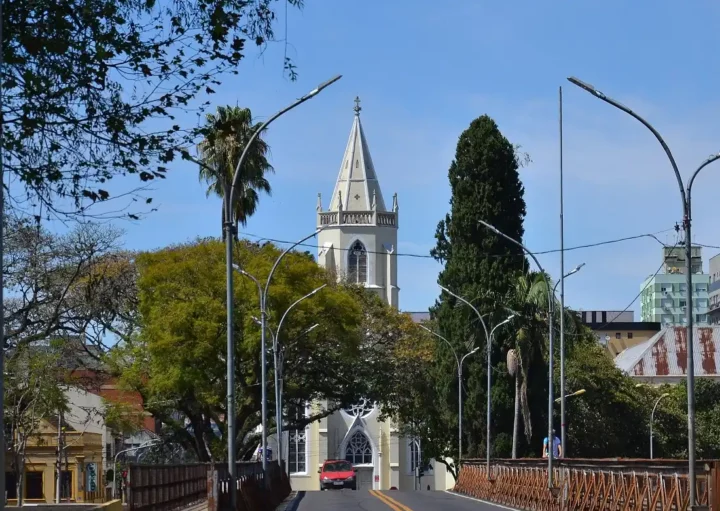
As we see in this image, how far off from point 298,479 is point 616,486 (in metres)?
92.1

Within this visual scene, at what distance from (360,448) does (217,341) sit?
61.3 m

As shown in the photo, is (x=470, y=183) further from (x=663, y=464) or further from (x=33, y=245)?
(x=663, y=464)

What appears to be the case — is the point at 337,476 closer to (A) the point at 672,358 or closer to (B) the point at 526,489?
(A) the point at 672,358

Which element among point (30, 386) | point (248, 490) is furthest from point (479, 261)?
point (248, 490)

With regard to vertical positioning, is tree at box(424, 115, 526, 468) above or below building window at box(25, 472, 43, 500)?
above

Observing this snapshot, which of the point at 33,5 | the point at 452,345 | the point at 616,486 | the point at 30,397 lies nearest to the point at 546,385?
the point at 452,345

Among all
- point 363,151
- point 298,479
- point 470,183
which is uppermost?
point 363,151

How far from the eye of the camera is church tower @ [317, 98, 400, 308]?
146500mm

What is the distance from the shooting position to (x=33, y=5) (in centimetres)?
1430

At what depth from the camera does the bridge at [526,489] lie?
2050 cm

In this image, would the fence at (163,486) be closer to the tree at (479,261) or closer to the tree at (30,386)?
the tree at (30,386)

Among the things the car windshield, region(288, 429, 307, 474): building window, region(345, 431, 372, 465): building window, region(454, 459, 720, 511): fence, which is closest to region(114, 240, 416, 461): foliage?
the car windshield

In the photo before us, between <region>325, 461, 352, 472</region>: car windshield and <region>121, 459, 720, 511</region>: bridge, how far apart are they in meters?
39.2

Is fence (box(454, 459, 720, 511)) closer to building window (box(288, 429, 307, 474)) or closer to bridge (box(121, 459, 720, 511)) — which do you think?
bridge (box(121, 459, 720, 511))
